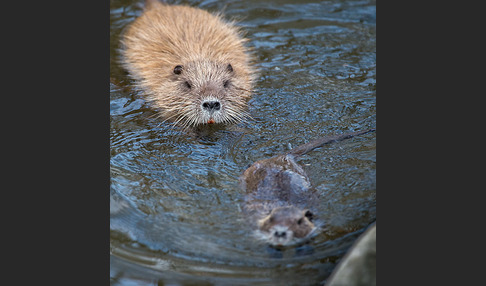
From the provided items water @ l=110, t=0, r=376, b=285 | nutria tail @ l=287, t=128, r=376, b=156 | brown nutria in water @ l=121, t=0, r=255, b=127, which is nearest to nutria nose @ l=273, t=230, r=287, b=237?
water @ l=110, t=0, r=376, b=285

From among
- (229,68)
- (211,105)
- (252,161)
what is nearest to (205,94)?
(211,105)

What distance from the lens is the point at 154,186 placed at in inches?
183

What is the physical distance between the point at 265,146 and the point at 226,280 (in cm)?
180

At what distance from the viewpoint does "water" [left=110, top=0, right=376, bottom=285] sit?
381cm

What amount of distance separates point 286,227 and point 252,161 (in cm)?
114

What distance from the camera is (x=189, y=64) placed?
6223 mm

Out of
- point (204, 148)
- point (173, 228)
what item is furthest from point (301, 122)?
point (173, 228)

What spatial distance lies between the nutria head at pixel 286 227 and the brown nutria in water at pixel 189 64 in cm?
191

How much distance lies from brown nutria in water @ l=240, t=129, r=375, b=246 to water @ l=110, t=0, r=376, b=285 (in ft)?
0.26

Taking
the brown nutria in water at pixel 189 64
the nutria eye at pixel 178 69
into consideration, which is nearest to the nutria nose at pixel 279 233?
the brown nutria in water at pixel 189 64

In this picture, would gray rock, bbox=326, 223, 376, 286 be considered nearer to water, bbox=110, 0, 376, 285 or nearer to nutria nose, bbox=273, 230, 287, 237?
water, bbox=110, 0, 376, 285

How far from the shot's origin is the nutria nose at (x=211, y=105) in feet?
18.7

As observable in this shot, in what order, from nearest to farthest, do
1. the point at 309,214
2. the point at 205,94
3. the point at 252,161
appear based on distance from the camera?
the point at 309,214, the point at 252,161, the point at 205,94

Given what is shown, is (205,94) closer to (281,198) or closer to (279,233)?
(281,198)
